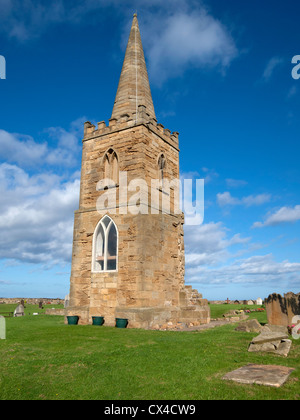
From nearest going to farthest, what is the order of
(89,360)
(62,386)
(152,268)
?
(62,386)
(89,360)
(152,268)

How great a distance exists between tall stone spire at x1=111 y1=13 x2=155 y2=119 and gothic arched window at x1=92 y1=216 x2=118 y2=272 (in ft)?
21.4

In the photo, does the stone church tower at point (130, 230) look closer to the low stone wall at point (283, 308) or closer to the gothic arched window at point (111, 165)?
the gothic arched window at point (111, 165)

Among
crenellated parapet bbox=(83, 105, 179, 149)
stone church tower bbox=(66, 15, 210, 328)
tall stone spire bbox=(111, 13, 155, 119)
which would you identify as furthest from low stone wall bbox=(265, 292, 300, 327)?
tall stone spire bbox=(111, 13, 155, 119)

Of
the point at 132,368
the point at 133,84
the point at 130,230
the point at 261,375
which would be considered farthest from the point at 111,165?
the point at 261,375

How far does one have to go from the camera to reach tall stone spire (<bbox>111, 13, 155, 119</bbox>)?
61.7ft

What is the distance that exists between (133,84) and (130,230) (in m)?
9.65

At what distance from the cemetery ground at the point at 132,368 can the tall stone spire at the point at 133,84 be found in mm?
12764

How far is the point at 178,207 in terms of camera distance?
62.7 feet

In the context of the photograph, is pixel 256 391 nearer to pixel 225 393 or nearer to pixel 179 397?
pixel 225 393

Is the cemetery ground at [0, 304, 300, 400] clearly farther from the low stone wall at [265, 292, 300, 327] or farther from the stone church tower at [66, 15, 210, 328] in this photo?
the stone church tower at [66, 15, 210, 328]

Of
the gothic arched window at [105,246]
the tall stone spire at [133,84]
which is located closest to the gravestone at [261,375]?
the gothic arched window at [105,246]

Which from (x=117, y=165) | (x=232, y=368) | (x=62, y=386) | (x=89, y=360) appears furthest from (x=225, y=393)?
(x=117, y=165)

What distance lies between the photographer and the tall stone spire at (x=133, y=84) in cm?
1881

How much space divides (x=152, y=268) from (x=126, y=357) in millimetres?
7883
